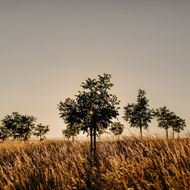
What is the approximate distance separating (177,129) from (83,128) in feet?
189

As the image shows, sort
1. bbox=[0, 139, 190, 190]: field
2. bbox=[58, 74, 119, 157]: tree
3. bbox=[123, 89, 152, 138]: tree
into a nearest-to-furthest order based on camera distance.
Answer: bbox=[0, 139, 190, 190]: field → bbox=[58, 74, 119, 157]: tree → bbox=[123, 89, 152, 138]: tree

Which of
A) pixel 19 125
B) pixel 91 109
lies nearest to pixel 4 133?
pixel 19 125

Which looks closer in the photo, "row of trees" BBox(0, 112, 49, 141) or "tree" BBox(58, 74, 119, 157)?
"tree" BBox(58, 74, 119, 157)

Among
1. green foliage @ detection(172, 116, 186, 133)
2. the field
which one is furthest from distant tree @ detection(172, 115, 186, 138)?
the field

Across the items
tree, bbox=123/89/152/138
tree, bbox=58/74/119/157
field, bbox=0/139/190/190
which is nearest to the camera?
field, bbox=0/139/190/190

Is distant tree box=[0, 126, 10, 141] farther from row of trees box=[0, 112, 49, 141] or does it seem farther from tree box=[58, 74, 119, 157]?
tree box=[58, 74, 119, 157]

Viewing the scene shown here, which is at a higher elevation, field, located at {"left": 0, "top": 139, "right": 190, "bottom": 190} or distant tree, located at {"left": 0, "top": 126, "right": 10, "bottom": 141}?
distant tree, located at {"left": 0, "top": 126, "right": 10, "bottom": 141}

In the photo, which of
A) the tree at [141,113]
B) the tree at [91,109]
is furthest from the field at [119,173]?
the tree at [141,113]

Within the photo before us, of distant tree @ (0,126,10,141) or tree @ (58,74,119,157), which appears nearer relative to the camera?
tree @ (58,74,119,157)

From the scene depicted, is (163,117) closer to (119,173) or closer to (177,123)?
(177,123)

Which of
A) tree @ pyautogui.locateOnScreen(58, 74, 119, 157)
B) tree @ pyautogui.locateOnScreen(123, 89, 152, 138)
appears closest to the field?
tree @ pyautogui.locateOnScreen(58, 74, 119, 157)

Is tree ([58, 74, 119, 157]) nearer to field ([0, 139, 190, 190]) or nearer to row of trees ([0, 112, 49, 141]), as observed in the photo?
field ([0, 139, 190, 190])

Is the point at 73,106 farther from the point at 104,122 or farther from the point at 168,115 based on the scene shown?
the point at 168,115

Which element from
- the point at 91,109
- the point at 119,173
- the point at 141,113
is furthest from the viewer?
the point at 141,113
